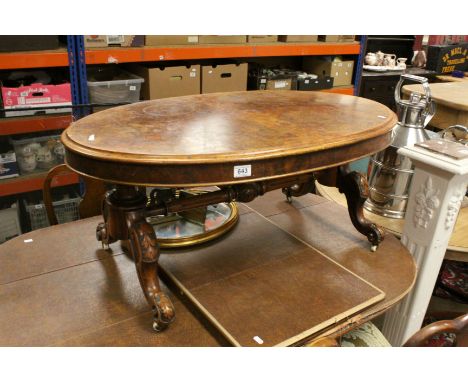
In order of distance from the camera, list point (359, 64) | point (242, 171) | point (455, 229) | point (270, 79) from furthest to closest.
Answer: point (359, 64) → point (270, 79) → point (455, 229) → point (242, 171)

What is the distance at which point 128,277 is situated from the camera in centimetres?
130

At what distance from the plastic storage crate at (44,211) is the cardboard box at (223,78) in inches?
42.6

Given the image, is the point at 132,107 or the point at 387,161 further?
the point at 387,161

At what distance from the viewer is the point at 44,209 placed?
245 cm

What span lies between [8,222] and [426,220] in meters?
2.05

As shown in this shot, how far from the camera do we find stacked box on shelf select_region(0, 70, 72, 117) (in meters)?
2.24

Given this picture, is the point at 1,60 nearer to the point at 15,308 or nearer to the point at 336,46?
the point at 15,308

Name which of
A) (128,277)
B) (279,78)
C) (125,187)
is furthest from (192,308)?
(279,78)

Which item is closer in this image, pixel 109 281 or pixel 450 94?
pixel 109 281

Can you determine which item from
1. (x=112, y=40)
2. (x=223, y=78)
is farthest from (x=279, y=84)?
(x=112, y=40)

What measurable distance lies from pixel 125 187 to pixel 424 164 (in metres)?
0.93

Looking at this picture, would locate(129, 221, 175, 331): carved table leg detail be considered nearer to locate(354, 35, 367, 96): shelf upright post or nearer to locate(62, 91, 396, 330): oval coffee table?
locate(62, 91, 396, 330): oval coffee table

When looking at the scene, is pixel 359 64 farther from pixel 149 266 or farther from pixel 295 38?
pixel 149 266

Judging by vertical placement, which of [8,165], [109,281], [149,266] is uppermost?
[149,266]
